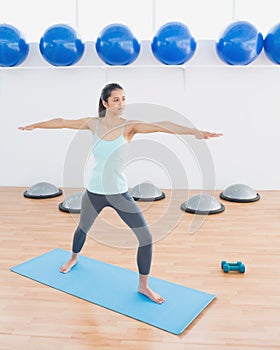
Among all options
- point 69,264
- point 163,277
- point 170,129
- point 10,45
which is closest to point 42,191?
point 10,45

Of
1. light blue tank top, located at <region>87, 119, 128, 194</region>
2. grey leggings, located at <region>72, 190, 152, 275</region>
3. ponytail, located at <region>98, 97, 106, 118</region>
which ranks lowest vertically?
grey leggings, located at <region>72, 190, 152, 275</region>

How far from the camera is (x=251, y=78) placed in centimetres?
413

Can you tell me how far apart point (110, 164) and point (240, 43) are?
1.99 meters

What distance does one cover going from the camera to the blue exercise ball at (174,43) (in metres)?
3.68

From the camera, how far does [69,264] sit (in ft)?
8.59

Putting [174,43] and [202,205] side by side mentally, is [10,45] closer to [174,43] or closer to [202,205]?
[174,43]

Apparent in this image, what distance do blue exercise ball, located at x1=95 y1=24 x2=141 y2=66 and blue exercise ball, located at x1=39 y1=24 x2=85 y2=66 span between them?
21 centimetres

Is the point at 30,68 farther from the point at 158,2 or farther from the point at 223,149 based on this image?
the point at 223,149

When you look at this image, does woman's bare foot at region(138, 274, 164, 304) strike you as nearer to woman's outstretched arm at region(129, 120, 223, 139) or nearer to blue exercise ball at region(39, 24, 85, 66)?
woman's outstretched arm at region(129, 120, 223, 139)

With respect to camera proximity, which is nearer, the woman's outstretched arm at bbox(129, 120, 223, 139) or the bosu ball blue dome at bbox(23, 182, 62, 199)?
the woman's outstretched arm at bbox(129, 120, 223, 139)

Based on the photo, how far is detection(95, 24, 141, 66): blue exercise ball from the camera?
12.2 ft

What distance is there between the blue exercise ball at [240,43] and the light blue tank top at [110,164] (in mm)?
1863

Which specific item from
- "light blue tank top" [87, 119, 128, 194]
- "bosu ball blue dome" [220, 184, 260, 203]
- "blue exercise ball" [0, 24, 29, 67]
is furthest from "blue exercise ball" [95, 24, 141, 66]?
"light blue tank top" [87, 119, 128, 194]

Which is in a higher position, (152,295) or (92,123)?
(92,123)
